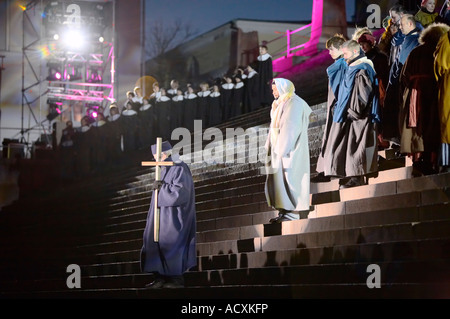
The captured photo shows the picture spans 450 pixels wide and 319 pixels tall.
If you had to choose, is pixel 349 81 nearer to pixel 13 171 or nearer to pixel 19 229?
pixel 19 229

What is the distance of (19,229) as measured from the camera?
1872 cm

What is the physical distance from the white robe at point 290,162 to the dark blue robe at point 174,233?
1.00m

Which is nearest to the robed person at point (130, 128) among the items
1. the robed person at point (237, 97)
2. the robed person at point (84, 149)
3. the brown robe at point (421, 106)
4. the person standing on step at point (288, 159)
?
the robed person at point (84, 149)

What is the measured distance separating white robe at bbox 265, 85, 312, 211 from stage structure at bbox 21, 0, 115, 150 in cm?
1626

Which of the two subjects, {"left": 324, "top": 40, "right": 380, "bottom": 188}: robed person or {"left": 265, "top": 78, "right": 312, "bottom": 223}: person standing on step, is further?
{"left": 265, "top": 78, "right": 312, "bottom": 223}: person standing on step

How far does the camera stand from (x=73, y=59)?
2666 centimetres

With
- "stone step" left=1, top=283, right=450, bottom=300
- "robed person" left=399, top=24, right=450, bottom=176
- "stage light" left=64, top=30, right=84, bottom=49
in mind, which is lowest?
"stone step" left=1, top=283, right=450, bottom=300

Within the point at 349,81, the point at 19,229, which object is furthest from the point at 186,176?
the point at 19,229

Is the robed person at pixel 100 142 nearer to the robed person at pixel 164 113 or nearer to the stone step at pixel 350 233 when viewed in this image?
the robed person at pixel 164 113

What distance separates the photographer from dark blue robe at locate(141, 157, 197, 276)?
10.1 metres

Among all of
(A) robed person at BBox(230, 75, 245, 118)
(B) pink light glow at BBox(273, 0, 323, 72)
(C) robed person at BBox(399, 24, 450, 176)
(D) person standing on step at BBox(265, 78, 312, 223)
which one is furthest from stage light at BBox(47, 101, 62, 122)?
(C) robed person at BBox(399, 24, 450, 176)

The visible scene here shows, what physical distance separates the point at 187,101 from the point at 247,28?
12931mm

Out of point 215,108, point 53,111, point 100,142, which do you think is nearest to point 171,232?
point 215,108

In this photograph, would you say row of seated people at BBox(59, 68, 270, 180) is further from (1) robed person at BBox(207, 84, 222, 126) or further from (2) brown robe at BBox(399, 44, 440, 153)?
(2) brown robe at BBox(399, 44, 440, 153)
